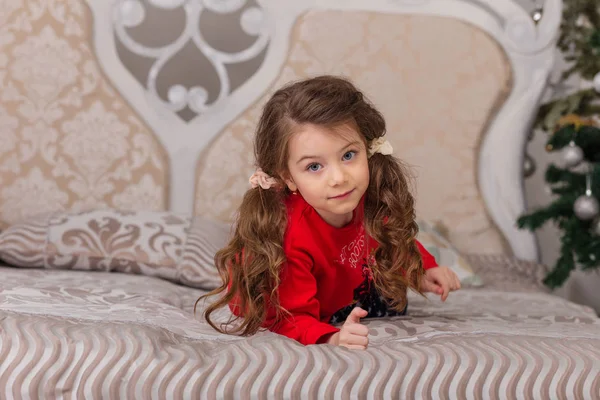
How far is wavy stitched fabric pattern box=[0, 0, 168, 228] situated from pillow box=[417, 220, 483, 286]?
106cm

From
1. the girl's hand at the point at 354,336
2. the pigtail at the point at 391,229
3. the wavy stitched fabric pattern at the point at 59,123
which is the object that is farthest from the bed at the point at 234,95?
the girl's hand at the point at 354,336

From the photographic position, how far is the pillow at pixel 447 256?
7.24 ft

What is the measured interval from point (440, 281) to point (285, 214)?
40 centimetres

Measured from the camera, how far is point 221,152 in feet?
8.85

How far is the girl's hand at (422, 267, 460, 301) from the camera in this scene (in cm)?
148

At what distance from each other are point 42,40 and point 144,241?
106cm

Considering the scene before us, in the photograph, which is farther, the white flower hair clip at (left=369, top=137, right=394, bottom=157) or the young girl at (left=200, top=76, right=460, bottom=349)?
the white flower hair clip at (left=369, top=137, right=394, bottom=157)

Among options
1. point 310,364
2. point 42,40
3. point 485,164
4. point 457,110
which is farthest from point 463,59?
point 310,364

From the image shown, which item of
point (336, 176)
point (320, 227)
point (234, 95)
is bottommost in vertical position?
point (320, 227)

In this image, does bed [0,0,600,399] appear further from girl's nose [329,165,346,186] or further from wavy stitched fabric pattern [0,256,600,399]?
wavy stitched fabric pattern [0,256,600,399]

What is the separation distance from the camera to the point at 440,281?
149 cm

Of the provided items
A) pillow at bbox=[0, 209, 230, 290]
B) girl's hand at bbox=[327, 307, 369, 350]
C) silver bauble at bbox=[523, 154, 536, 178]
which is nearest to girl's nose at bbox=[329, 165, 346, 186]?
girl's hand at bbox=[327, 307, 369, 350]

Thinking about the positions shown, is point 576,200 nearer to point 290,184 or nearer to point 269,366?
point 290,184

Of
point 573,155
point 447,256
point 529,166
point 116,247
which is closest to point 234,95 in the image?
point 116,247
